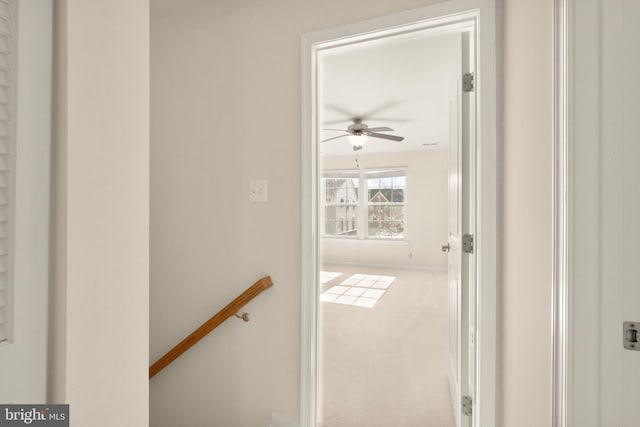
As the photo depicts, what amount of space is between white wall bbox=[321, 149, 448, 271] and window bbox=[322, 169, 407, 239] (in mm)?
156

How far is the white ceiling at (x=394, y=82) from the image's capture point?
2229 mm

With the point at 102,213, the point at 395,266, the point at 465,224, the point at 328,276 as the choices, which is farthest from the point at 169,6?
the point at 395,266

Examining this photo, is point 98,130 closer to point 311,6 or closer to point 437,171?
point 311,6

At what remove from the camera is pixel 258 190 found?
6.02 ft

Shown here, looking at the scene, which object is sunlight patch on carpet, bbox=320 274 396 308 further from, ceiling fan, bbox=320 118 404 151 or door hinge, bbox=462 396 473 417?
door hinge, bbox=462 396 473 417

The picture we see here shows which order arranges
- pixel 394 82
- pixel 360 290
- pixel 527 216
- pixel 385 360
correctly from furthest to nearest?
pixel 360 290 < pixel 394 82 < pixel 385 360 < pixel 527 216

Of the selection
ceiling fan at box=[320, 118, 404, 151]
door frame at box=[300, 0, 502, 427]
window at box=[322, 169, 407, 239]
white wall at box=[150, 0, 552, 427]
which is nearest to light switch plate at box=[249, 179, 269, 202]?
white wall at box=[150, 0, 552, 427]

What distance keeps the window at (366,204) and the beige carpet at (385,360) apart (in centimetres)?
227

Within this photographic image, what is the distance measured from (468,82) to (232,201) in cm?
144

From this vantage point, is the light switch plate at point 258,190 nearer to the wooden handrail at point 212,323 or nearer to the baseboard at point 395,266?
the wooden handrail at point 212,323

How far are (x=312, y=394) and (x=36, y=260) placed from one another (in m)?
1.44

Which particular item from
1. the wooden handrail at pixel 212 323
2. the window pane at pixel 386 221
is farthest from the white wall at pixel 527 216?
the window pane at pixel 386 221

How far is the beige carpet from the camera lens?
2094 millimetres

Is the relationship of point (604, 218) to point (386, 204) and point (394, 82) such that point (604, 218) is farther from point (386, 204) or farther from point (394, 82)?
point (386, 204)
